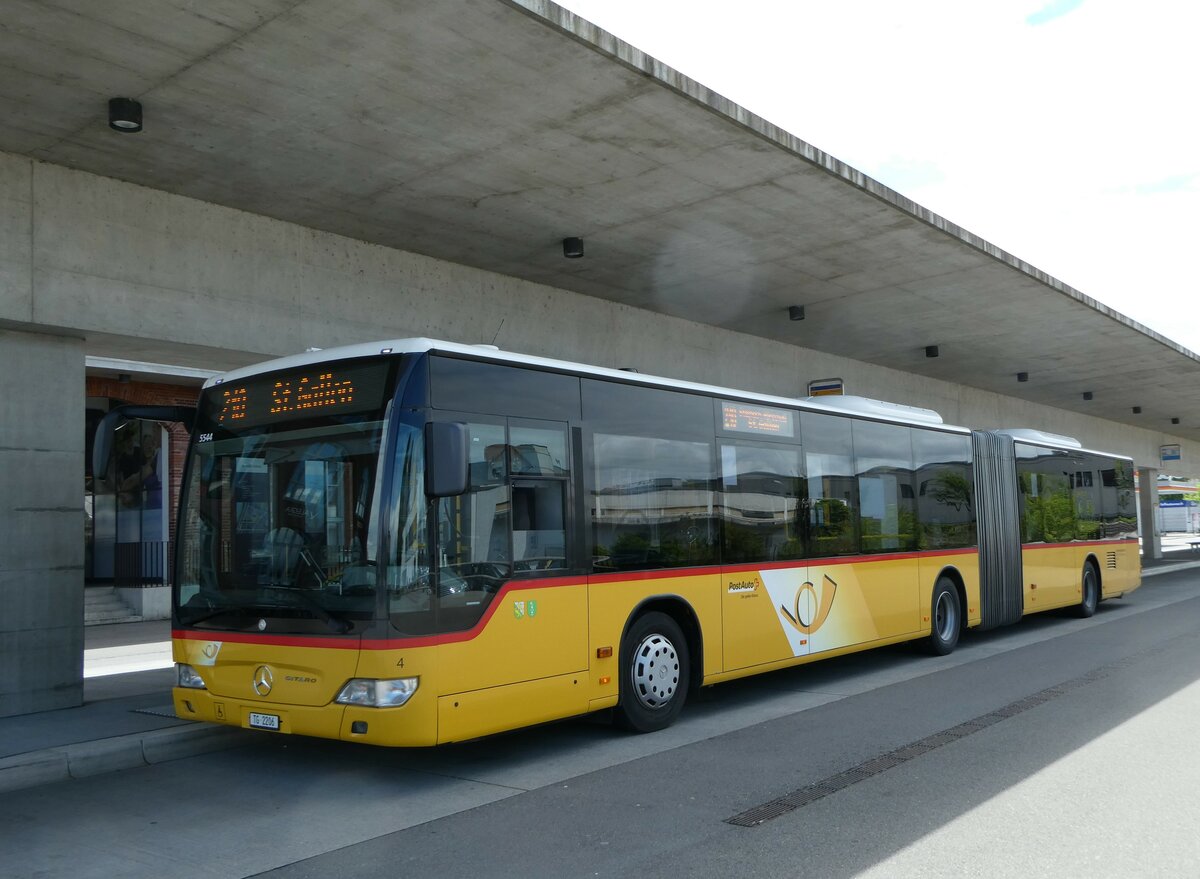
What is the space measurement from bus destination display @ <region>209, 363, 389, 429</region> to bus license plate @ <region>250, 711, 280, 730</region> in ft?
6.83

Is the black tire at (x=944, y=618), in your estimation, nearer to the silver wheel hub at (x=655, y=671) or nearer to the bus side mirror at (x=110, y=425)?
the silver wheel hub at (x=655, y=671)

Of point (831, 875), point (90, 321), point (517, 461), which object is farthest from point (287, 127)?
point (831, 875)

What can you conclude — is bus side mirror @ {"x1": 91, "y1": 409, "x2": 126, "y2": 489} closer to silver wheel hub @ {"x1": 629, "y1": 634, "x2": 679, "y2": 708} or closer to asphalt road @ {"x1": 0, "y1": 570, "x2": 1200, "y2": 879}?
asphalt road @ {"x1": 0, "y1": 570, "x2": 1200, "y2": 879}

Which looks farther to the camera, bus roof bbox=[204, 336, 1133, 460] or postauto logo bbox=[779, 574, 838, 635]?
postauto logo bbox=[779, 574, 838, 635]

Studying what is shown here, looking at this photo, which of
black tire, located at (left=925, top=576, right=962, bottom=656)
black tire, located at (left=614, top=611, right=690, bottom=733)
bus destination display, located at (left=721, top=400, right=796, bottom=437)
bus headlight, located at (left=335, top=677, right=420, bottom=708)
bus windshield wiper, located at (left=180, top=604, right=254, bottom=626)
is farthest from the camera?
black tire, located at (left=925, top=576, right=962, bottom=656)

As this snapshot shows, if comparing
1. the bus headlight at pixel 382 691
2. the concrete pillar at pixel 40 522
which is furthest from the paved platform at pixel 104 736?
the bus headlight at pixel 382 691

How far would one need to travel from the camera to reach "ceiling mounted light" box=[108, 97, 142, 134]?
835cm

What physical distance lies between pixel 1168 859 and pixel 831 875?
5.71ft

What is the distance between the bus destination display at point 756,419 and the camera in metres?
10.0

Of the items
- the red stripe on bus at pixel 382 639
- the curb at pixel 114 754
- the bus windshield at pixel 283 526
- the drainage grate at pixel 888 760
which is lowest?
the drainage grate at pixel 888 760

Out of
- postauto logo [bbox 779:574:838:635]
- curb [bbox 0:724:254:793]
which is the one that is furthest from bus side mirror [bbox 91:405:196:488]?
postauto logo [bbox 779:574:838:635]

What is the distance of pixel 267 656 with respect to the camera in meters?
7.09

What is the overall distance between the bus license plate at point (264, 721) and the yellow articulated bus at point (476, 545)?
20 mm

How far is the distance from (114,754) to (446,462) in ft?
12.1
